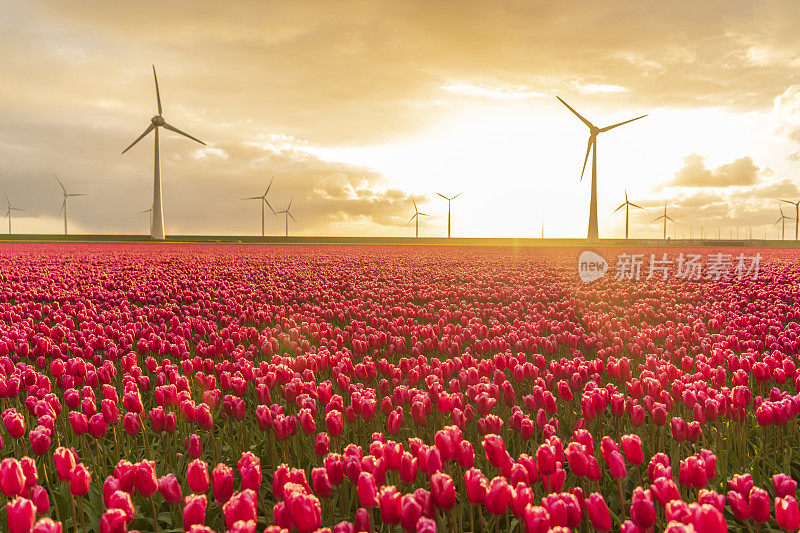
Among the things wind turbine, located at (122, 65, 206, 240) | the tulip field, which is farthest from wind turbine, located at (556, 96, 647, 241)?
the tulip field

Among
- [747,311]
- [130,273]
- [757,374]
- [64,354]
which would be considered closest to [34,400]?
[64,354]

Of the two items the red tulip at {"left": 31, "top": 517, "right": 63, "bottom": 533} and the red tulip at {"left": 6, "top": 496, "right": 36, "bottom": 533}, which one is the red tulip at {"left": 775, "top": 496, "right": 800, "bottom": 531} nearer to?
the red tulip at {"left": 31, "top": 517, "right": 63, "bottom": 533}

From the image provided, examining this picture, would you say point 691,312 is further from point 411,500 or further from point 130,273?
point 130,273

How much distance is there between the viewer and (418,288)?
18734 millimetres

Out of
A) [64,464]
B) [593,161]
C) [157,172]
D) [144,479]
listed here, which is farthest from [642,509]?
[157,172]

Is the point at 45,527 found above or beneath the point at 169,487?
above

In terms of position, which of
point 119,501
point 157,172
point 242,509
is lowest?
point 119,501

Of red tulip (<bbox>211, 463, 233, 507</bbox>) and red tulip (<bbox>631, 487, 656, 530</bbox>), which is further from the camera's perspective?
red tulip (<bbox>211, 463, 233, 507</bbox>)

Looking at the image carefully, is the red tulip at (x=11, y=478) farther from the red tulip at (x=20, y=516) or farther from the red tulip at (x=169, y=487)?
the red tulip at (x=169, y=487)

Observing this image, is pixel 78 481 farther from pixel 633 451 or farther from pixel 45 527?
pixel 633 451

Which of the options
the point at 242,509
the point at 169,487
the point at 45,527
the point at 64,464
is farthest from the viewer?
the point at 64,464

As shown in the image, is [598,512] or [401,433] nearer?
[598,512]

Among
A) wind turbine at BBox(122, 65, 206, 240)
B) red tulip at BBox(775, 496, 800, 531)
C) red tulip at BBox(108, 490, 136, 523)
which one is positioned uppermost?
wind turbine at BBox(122, 65, 206, 240)

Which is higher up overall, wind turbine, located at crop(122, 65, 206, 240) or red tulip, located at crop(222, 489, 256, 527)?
wind turbine, located at crop(122, 65, 206, 240)
